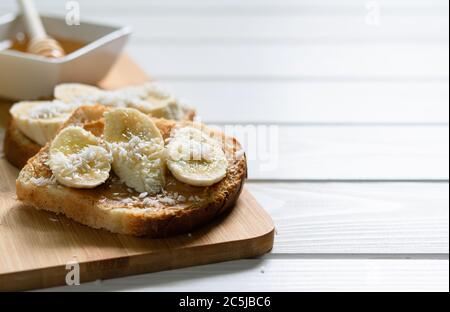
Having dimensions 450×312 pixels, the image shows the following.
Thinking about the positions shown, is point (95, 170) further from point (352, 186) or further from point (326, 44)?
point (326, 44)

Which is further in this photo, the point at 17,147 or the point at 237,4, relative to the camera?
the point at 237,4

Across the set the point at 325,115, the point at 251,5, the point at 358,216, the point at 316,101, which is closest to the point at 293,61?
the point at 316,101

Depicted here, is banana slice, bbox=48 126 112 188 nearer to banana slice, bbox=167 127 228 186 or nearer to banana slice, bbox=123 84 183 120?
banana slice, bbox=167 127 228 186

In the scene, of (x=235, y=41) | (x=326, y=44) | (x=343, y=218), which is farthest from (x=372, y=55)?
(x=343, y=218)

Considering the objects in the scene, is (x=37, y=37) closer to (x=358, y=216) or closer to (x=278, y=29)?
(x=278, y=29)

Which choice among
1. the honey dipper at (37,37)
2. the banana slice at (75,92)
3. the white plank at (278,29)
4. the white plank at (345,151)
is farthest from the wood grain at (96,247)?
the white plank at (278,29)
